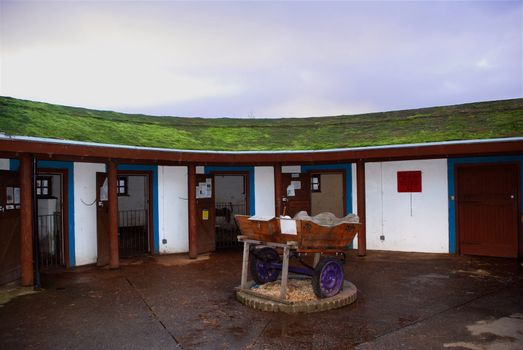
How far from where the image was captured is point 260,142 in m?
12.5

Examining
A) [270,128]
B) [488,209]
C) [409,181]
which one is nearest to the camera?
[488,209]

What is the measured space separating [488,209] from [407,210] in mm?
1893

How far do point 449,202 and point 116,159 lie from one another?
821cm

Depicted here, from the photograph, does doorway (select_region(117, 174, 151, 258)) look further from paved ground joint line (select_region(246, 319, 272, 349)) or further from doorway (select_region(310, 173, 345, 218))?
paved ground joint line (select_region(246, 319, 272, 349))

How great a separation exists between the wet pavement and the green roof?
3.00m

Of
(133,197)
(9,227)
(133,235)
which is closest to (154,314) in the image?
(9,227)

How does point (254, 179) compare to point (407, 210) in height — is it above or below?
above

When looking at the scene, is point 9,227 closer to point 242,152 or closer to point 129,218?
point 242,152

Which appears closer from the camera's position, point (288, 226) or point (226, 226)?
point (288, 226)

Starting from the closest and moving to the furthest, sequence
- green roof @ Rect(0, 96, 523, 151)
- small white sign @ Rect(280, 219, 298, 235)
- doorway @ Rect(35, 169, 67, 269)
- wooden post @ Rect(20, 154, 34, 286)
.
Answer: small white sign @ Rect(280, 219, 298, 235), wooden post @ Rect(20, 154, 34, 286), green roof @ Rect(0, 96, 523, 151), doorway @ Rect(35, 169, 67, 269)

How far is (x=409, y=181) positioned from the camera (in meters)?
11.0

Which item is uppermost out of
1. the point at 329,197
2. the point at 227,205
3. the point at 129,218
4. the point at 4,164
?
the point at 4,164

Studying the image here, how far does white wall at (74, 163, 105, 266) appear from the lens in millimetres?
9797

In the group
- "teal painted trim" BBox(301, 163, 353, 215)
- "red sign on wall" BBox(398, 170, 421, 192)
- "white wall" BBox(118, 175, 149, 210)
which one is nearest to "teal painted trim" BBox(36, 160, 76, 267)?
"teal painted trim" BBox(301, 163, 353, 215)
